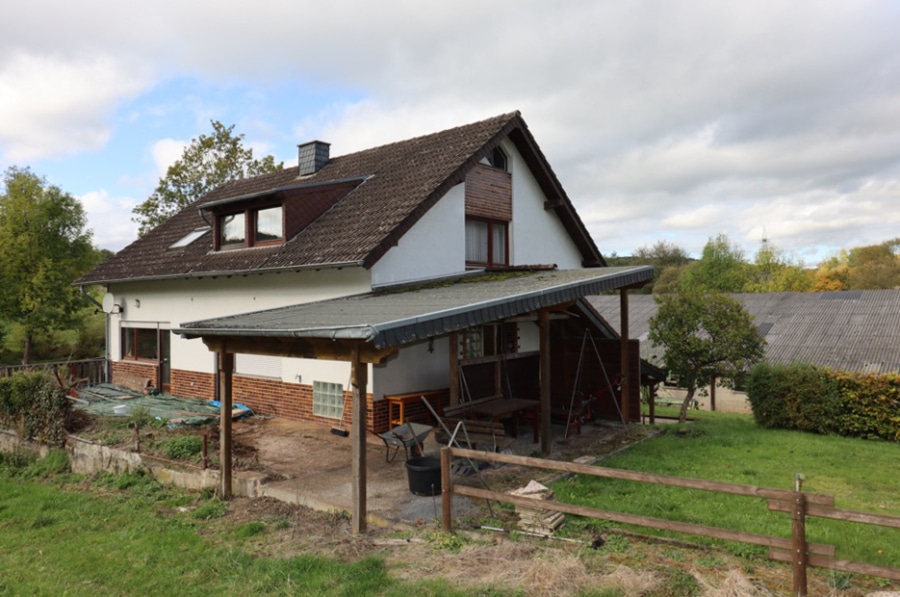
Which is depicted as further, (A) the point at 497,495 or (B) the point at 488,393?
(B) the point at 488,393

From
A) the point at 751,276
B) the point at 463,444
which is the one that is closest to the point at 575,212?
the point at 463,444

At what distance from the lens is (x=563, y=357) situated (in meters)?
13.7

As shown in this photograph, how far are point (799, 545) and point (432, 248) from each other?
27.8 ft

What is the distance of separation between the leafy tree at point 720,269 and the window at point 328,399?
2075 inches

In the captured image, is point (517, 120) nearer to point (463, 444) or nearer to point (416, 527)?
point (463, 444)

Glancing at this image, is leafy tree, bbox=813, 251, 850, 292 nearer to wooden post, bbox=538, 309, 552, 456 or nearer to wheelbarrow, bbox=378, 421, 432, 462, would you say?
wooden post, bbox=538, 309, 552, 456

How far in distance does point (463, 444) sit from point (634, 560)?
437 cm

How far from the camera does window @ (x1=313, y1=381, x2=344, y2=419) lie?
11.3 meters

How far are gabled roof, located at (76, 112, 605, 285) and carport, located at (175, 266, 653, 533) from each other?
1.46 meters

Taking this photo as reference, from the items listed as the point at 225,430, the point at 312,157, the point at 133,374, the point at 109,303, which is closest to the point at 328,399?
the point at 225,430

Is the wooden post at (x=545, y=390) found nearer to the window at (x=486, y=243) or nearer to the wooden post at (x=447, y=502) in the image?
the wooden post at (x=447, y=502)

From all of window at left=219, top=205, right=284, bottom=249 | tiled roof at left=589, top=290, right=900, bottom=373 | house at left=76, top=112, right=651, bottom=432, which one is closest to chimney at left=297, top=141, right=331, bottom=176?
house at left=76, top=112, right=651, bottom=432

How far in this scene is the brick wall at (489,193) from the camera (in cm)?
1302

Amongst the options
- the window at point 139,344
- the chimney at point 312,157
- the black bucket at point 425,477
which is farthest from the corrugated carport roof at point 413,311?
the window at point 139,344
